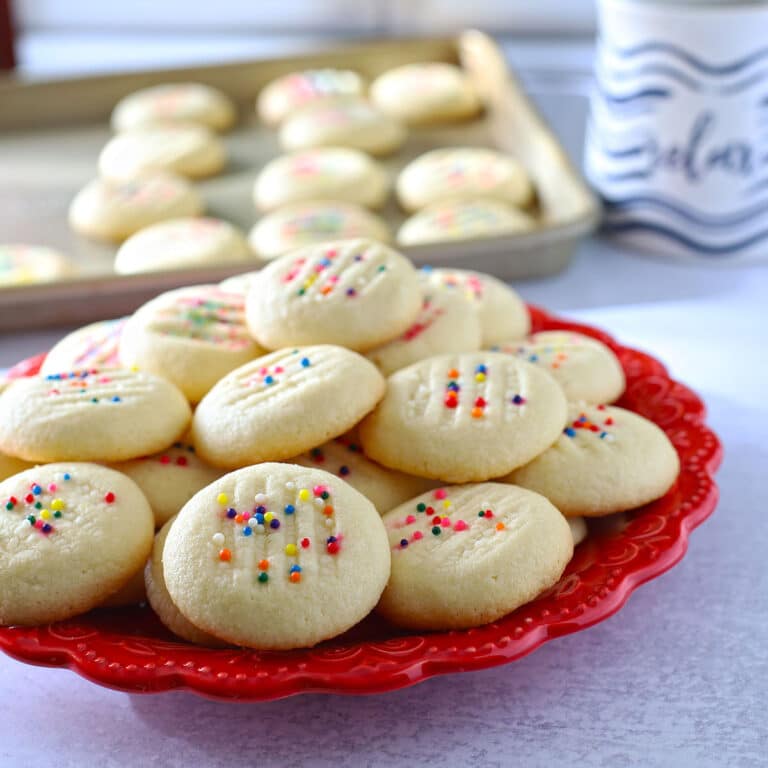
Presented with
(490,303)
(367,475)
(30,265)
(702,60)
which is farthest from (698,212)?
(30,265)

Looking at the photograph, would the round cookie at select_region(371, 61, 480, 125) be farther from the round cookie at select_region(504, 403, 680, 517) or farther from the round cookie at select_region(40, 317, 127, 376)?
the round cookie at select_region(504, 403, 680, 517)

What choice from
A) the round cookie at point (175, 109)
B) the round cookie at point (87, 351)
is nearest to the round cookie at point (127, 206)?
the round cookie at point (175, 109)

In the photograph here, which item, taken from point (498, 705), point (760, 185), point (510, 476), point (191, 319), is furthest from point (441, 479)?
point (760, 185)

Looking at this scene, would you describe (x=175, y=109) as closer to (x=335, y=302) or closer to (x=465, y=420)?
(x=335, y=302)

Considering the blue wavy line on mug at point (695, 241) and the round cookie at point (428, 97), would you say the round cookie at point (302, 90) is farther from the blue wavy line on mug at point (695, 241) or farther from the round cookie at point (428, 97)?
the blue wavy line on mug at point (695, 241)

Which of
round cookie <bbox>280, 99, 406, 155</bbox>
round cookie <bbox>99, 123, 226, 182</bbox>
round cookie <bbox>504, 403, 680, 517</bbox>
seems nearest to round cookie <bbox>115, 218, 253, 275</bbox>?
round cookie <bbox>99, 123, 226, 182</bbox>
